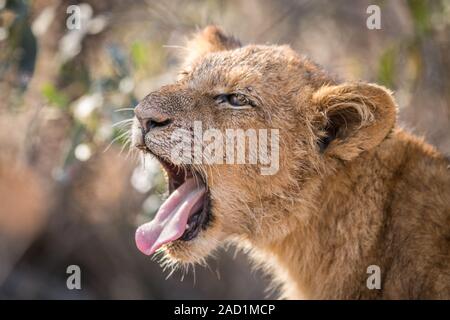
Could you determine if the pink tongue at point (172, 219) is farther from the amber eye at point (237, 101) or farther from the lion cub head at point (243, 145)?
the amber eye at point (237, 101)

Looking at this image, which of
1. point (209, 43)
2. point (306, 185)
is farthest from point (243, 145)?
point (209, 43)

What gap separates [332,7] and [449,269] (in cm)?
474

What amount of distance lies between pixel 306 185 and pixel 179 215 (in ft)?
2.37

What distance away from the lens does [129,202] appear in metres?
7.29

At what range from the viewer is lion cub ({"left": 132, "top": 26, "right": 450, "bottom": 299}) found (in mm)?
3951

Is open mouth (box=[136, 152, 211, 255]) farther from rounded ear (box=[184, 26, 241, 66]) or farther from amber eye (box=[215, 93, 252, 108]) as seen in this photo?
rounded ear (box=[184, 26, 241, 66])

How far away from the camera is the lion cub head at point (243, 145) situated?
397 cm

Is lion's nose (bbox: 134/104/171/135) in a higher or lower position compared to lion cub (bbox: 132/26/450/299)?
higher

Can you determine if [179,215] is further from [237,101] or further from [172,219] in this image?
[237,101]

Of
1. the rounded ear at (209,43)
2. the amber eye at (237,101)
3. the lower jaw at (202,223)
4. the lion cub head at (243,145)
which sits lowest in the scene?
the lower jaw at (202,223)

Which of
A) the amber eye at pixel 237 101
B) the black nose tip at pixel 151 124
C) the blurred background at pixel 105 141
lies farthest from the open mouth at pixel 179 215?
the blurred background at pixel 105 141

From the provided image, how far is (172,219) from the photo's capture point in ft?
13.3

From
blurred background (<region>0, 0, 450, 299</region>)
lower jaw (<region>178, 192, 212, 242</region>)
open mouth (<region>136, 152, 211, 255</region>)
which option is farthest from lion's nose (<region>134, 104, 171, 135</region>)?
blurred background (<region>0, 0, 450, 299</region>)
